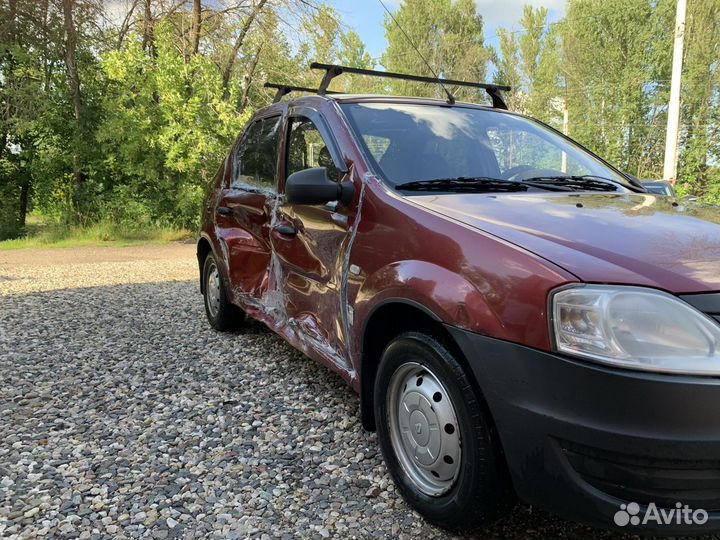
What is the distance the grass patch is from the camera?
1355 cm

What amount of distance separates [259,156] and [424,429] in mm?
2563

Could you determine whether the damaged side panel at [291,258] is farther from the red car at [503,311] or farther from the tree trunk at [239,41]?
the tree trunk at [239,41]

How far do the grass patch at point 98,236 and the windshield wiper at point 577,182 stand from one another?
12.5 meters

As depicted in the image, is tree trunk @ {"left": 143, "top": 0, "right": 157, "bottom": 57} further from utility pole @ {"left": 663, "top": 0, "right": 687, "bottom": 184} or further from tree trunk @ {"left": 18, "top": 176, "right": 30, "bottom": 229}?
utility pole @ {"left": 663, "top": 0, "right": 687, "bottom": 184}

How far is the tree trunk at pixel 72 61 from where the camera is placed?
1464cm

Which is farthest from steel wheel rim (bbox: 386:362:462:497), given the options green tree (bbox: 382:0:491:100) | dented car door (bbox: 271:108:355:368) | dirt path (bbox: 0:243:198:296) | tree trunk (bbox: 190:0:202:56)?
green tree (bbox: 382:0:491:100)

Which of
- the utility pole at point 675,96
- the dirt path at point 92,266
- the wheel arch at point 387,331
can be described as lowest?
the dirt path at point 92,266

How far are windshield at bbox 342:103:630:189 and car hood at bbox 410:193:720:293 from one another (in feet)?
1.23

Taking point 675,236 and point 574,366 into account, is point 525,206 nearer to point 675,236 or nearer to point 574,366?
point 675,236

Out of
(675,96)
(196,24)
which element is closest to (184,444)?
(675,96)

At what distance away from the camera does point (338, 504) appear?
7.86ft

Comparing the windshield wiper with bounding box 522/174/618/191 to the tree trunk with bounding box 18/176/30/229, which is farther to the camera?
the tree trunk with bounding box 18/176/30/229

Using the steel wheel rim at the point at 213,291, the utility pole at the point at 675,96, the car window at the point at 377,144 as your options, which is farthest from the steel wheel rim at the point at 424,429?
the utility pole at the point at 675,96

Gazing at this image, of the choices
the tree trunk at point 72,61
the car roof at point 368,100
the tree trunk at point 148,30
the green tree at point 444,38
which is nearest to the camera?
the car roof at point 368,100
